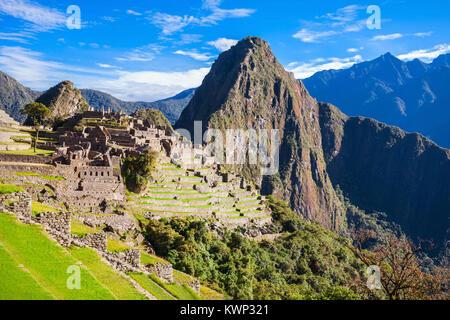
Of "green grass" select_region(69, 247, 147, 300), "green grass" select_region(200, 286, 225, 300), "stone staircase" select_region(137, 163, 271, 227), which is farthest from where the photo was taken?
"stone staircase" select_region(137, 163, 271, 227)

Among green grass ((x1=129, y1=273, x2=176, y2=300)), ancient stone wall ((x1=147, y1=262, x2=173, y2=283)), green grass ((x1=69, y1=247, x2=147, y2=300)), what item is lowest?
ancient stone wall ((x1=147, y1=262, x2=173, y2=283))

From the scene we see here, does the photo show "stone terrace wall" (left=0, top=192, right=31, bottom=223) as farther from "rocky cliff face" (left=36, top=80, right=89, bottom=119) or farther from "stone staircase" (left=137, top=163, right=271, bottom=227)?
"rocky cliff face" (left=36, top=80, right=89, bottom=119)

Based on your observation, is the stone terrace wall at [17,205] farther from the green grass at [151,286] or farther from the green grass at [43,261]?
the green grass at [151,286]

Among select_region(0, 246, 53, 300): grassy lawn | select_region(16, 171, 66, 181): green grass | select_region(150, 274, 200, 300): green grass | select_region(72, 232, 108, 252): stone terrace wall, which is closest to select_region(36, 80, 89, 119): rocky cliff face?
select_region(16, 171, 66, 181): green grass

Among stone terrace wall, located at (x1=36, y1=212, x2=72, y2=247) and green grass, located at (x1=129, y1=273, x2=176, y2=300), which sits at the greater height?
stone terrace wall, located at (x1=36, y1=212, x2=72, y2=247)
